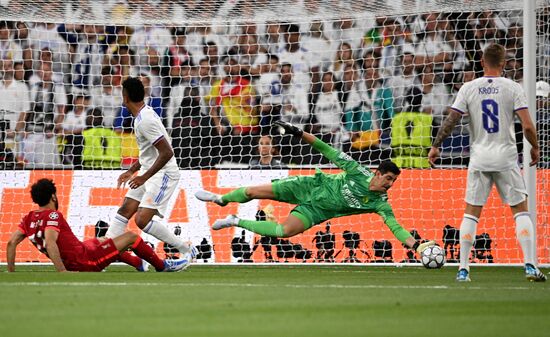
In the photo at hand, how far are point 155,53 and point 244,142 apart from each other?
7.86ft

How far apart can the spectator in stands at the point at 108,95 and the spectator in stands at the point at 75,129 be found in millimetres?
159

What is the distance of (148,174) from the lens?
35.1ft

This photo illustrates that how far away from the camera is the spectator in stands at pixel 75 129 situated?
1532 centimetres

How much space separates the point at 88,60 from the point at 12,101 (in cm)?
134

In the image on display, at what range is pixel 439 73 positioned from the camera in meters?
15.8

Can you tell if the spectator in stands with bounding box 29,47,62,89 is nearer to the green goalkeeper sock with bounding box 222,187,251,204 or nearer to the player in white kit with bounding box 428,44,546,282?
the green goalkeeper sock with bounding box 222,187,251,204

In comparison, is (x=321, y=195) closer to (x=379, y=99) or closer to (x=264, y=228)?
(x=264, y=228)

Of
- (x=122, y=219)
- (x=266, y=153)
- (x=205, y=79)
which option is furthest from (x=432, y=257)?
(x=205, y=79)

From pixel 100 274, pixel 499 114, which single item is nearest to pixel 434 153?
pixel 499 114

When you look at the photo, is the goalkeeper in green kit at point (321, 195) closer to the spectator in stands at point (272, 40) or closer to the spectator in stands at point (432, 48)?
the spectator in stands at point (432, 48)

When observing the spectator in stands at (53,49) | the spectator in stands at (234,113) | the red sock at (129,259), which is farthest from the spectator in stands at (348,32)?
the red sock at (129,259)

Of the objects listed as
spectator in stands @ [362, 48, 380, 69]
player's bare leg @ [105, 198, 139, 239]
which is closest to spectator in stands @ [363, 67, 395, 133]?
spectator in stands @ [362, 48, 380, 69]

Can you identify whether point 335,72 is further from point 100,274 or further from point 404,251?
point 100,274

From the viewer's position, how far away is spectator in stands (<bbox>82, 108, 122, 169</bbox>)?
49.3 ft
